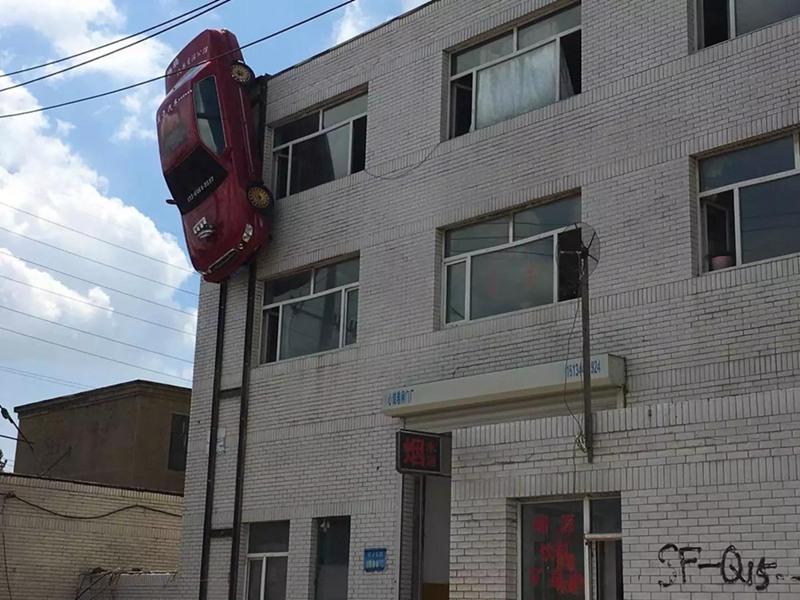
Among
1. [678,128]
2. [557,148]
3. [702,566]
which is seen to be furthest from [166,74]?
[702,566]

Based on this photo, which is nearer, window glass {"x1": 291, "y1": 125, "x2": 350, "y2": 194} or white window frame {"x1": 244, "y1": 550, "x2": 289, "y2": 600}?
white window frame {"x1": 244, "y1": 550, "x2": 289, "y2": 600}

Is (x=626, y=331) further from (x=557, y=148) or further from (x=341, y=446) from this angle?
(x=341, y=446)

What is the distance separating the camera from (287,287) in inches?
736

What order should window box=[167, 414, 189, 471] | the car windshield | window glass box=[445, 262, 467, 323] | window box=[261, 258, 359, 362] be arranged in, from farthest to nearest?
window box=[167, 414, 189, 471] < the car windshield < window box=[261, 258, 359, 362] < window glass box=[445, 262, 467, 323]

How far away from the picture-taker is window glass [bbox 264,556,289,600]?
17.2m

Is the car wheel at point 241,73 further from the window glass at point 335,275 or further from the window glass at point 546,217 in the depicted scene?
the window glass at point 546,217

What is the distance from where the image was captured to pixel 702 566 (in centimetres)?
968

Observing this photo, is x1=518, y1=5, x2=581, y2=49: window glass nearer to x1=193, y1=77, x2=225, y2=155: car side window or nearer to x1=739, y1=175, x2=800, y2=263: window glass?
x1=739, y1=175, x2=800, y2=263: window glass

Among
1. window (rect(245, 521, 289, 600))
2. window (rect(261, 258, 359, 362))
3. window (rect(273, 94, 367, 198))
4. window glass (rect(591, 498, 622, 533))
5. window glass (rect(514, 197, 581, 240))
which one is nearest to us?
window glass (rect(591, 498, 622, 533))

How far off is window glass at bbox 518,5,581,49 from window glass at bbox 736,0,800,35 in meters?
2.48

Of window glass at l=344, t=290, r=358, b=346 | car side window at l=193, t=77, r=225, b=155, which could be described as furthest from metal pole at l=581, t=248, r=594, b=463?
car side window at l=193, t=77, r=225, b=155

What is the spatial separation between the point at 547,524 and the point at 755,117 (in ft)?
17.3

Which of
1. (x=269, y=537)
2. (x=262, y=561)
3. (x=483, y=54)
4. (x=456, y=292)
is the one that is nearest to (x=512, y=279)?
(x=456, y=292)

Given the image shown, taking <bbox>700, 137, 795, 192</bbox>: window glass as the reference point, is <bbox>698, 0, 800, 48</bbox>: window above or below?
above
